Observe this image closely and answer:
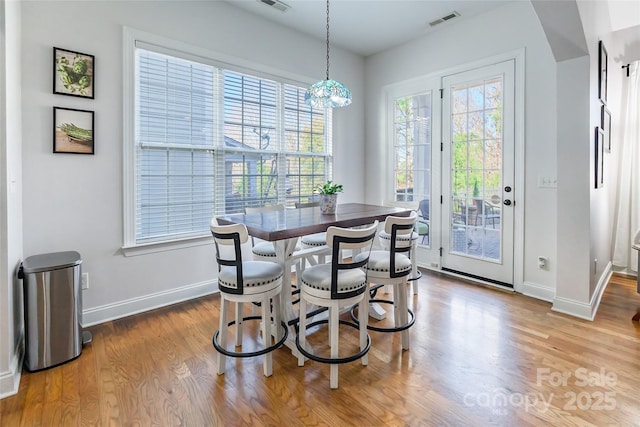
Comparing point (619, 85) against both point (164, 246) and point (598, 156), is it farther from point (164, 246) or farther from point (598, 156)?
point (164, 246)

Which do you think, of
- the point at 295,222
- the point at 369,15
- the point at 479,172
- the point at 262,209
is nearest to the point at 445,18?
the point at 369,15

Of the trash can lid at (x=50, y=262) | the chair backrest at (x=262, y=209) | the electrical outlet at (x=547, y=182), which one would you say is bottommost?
the trash can lid at (x=50, y=262)

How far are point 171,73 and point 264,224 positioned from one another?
1.88m

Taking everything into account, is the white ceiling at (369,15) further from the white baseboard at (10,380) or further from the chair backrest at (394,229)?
the white baseboard at (10,380)

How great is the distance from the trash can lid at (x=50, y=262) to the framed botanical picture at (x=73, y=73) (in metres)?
1.21

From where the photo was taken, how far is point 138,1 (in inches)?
111

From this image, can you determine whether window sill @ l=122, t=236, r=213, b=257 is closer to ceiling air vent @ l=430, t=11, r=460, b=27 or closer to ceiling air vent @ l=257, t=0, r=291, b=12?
ceiling air vent @ l=257, t=0, r=291, b=12

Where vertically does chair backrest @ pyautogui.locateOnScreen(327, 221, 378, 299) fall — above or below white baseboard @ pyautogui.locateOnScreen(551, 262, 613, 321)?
above

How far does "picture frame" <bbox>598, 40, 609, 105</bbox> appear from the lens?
9.87 feet

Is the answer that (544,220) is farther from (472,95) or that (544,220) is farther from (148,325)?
(148,325)

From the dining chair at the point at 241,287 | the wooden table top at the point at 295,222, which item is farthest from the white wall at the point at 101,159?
the dining chair at the point at 241,287

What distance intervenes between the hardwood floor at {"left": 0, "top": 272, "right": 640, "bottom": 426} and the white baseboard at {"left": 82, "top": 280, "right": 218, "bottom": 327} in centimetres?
10

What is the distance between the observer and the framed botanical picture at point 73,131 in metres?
2.47

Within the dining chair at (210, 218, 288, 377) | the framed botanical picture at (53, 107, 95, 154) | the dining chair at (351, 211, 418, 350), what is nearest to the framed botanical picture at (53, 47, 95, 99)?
the framed botanical picture at (53, 107, 95, 154)
